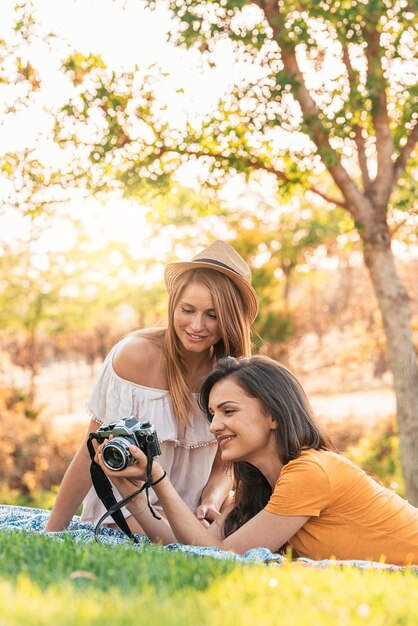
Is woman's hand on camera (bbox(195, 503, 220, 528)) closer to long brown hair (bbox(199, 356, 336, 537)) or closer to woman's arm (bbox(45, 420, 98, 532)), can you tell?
long brown hair (bbox(199, 356, 336, 537))

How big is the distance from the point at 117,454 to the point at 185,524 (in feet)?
1.34

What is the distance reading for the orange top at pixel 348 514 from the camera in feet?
11.3

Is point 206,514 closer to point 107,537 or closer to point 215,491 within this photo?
point 215,491

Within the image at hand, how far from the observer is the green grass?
2.00 metres

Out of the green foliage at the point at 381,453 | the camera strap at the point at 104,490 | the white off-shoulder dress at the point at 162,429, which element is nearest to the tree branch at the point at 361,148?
the white off-shoulder dress at the point at 162,429

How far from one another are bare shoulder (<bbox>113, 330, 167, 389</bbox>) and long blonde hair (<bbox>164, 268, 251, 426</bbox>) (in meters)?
0.05

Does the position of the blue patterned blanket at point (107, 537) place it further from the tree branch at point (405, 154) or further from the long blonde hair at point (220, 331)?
the tree branch at point (405, 154)

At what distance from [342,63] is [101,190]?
2488 mm

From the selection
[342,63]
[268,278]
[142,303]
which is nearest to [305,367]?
[142,303]

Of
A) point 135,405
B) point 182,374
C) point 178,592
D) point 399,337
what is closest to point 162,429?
point 135,405

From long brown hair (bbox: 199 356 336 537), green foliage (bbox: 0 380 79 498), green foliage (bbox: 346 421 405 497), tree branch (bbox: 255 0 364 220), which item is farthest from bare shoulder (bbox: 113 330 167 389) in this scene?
green foliage (bbox: 0 380 79 498)

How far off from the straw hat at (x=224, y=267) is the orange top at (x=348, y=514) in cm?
120

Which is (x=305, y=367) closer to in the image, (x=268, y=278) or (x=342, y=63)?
(x=268, y=278)

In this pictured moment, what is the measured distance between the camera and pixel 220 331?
4.47 m
